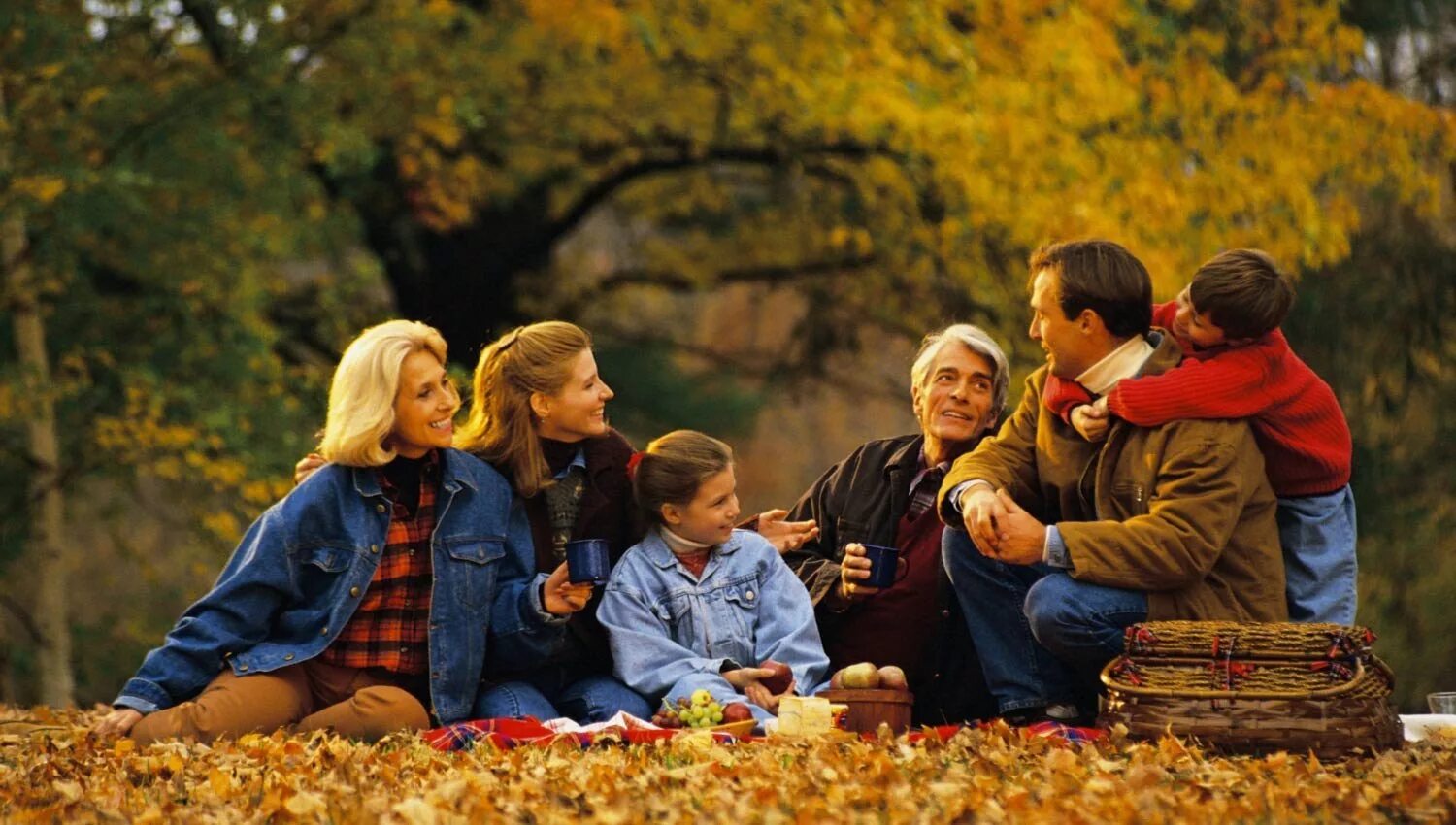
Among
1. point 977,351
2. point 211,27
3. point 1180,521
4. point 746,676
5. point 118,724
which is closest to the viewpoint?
point 1180,521

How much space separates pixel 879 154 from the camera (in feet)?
45.9

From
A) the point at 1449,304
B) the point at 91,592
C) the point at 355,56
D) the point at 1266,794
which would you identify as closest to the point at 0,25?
the point at 355,56

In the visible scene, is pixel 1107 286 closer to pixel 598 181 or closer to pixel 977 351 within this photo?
pixel 977 351

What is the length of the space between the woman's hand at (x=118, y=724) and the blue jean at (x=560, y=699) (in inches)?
43.0

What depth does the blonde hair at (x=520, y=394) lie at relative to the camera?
627 cm

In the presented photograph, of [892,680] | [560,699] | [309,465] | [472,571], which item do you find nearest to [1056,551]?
[892,680]

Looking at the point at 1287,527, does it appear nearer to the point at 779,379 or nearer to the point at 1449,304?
the point at 1449,304

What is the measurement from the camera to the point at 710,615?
19.7 feet

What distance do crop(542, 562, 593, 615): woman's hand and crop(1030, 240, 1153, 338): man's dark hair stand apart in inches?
72.3

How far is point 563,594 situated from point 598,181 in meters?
10.0

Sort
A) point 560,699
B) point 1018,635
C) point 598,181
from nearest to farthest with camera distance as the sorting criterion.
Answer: point 1018,635, point 560,699, point 598,181

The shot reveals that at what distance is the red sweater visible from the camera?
5465 mm

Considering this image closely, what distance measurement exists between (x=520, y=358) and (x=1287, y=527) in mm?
2671

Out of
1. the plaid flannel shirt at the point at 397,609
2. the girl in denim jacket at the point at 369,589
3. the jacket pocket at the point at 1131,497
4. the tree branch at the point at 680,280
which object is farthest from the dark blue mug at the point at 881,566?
the tree branch at the point at 680,280
